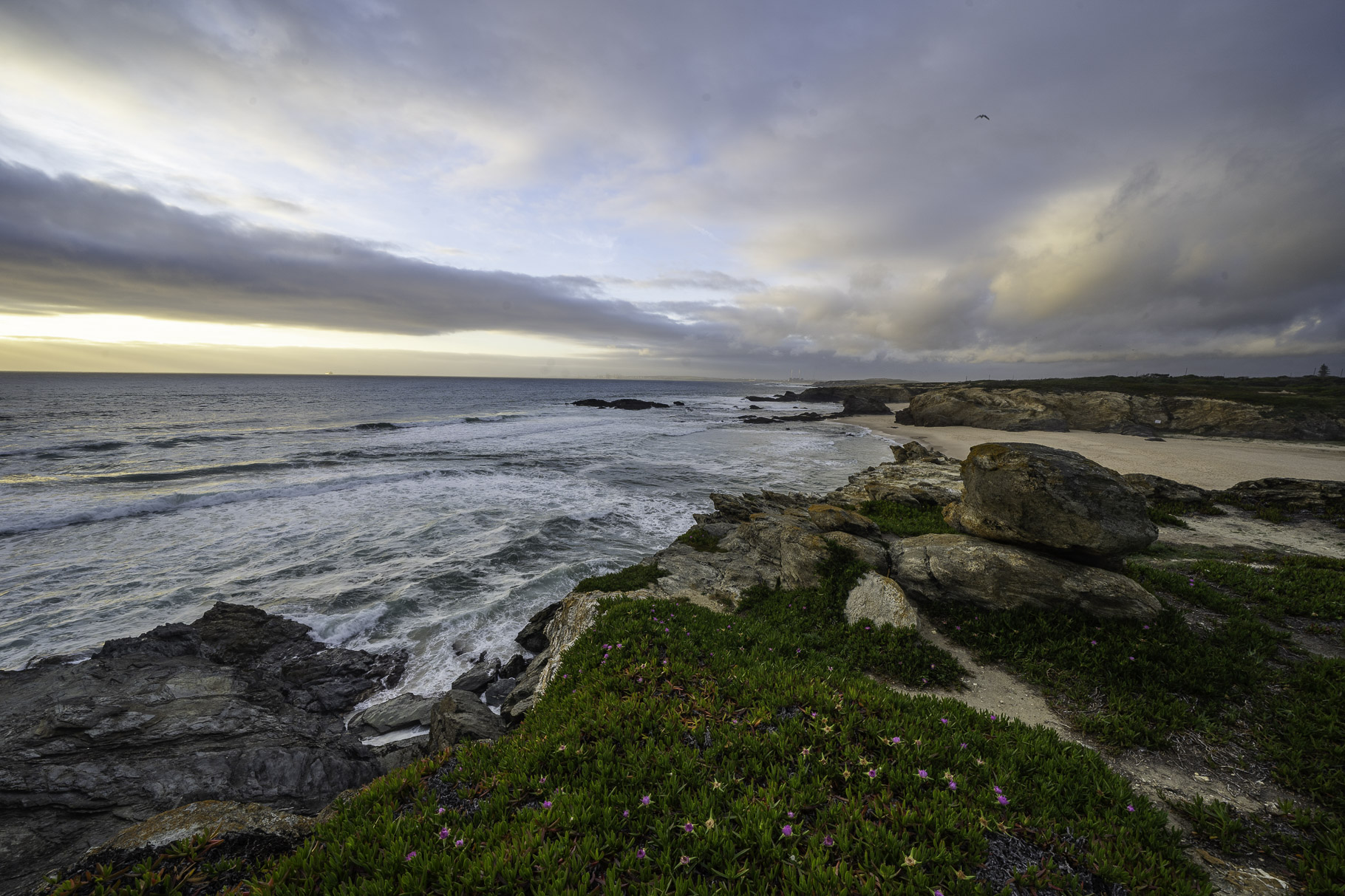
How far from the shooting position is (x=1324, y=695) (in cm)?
658

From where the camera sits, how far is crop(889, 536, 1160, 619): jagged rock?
857cm

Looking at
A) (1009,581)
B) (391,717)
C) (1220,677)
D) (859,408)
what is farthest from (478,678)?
(859,408)

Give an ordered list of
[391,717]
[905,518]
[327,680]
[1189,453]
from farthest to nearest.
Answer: [1189,453] < [905,518] < [327,680] < [391,717]

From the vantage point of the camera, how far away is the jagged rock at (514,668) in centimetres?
1142

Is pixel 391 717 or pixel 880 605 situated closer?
pixel 880 605

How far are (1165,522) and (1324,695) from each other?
40.1 ft

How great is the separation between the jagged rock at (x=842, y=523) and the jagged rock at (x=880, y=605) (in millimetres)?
2368

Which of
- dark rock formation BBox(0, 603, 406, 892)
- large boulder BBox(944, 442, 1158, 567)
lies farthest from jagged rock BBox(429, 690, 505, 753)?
large boulder BBox(944, 442, 1158, 567)

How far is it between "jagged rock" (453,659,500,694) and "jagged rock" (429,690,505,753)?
87.6 inches

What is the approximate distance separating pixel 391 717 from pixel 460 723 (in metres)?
3.37

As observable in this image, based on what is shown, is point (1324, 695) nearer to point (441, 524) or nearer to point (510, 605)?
point (510, 605)

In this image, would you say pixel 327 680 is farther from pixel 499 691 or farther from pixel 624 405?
pixel 624 405

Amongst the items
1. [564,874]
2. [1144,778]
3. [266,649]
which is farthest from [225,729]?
[1144,778]

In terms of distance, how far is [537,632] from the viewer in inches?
501
